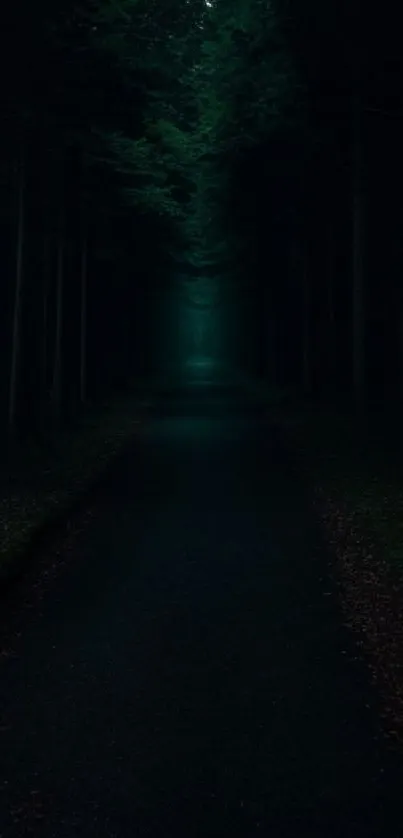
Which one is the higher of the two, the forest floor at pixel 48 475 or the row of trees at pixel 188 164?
the row of trees at pixel 188 164

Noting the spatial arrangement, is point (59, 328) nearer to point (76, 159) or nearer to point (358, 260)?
point (76, 159)

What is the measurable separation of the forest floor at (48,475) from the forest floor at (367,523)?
3.12 metres

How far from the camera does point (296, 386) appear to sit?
134 ft

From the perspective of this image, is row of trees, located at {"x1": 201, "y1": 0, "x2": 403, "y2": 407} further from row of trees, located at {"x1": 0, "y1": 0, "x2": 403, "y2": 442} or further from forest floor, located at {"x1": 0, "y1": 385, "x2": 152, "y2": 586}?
forest floor, located at {"x1": 0, "y1": 385, "x2": 152, "y2": 586}

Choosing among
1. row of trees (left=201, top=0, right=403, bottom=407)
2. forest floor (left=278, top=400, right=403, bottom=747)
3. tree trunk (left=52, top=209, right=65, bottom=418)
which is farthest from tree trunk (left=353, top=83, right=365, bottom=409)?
tree trunk (left=52, top=209, right=65, bottom=418)

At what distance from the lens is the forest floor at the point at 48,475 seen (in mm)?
11751

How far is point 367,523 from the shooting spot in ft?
42.9

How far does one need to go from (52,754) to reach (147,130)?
2533 centimetres

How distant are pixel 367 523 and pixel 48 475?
6.25 metres

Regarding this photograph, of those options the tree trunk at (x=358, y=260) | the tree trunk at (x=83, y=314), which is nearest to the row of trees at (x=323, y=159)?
the tree trunk at (x=358, y=260)

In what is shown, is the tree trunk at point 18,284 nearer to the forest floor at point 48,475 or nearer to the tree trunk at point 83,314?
the forest floor at point 48,475

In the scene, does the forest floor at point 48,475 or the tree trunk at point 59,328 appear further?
the tree trunk at point 59,328

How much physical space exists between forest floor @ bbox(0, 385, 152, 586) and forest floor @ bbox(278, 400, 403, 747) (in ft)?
10.2

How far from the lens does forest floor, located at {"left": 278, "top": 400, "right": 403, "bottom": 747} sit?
7.84 metres
